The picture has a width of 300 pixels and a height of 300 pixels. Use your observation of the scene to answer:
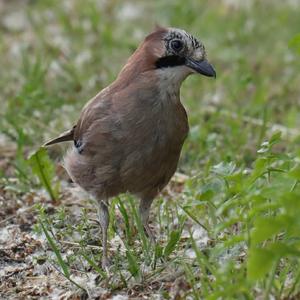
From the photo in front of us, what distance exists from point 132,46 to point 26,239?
3.34m

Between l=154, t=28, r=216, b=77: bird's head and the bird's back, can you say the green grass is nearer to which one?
the bird's back

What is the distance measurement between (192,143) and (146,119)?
172 centimetres

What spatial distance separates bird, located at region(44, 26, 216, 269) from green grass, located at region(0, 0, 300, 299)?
0.21m

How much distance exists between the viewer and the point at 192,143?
589cm

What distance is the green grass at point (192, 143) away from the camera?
11.3 feet

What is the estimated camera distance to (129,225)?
4.51 meters

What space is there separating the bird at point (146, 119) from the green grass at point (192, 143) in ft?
0.70

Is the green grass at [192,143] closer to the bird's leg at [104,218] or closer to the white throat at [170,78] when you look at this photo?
the bird's leg at [104,218]

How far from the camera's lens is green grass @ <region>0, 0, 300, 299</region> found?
3438mm

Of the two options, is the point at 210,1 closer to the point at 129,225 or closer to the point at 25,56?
the point at 25,56

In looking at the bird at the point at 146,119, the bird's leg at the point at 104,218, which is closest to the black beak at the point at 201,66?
the bird at the point at 146,119

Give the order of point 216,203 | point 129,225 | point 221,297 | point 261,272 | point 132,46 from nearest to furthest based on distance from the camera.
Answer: point 261,272
point 221,297
point 216,203
point 129,225
point 132,46

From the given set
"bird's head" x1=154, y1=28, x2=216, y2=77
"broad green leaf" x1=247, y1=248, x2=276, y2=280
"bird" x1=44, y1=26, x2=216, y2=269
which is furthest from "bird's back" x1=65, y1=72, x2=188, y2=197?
"broad green leaf" x1=247, y1=248, x2=276, y2=280

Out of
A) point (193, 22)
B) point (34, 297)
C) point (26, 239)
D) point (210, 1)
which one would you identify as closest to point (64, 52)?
point (193, 22)
